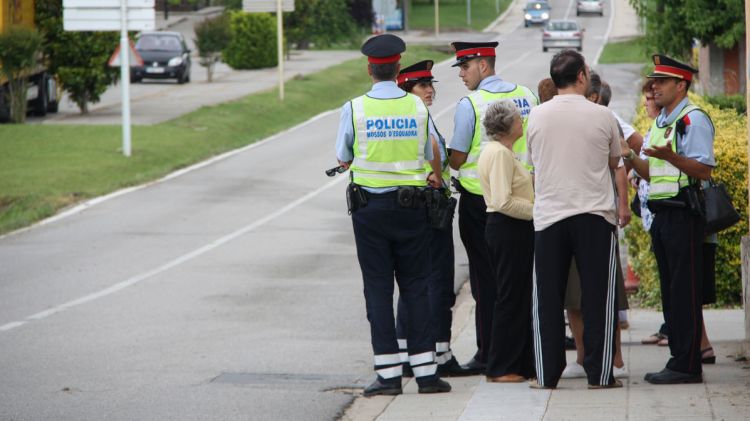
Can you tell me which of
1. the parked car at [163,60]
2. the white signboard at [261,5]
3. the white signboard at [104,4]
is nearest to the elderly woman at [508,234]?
the white signboard at [104,4]

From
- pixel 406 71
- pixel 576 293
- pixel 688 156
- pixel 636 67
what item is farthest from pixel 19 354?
pixel 636 67

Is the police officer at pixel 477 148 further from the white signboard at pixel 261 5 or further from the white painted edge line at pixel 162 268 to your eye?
the white signboard at pixel 261 5

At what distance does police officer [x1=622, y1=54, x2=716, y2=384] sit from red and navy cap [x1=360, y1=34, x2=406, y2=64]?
1.43 meters

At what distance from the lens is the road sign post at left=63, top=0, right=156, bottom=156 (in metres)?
25.2

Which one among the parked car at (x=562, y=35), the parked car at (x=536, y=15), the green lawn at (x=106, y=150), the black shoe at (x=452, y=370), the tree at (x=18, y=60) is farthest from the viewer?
the parked car at (x=536, y=15)

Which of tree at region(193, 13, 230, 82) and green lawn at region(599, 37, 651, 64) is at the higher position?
tree at region(193, 13, 230, 82)

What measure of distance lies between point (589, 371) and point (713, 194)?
51.2 inches

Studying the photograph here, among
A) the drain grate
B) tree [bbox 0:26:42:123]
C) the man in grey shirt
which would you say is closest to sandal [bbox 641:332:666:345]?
the man in grey shirt

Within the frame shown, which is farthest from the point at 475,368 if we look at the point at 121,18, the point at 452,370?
the point at 121,18

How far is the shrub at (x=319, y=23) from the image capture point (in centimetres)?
5991

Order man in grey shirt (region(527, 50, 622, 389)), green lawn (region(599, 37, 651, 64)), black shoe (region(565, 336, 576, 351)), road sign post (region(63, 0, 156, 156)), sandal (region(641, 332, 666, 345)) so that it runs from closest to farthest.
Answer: man in grey shirt (region(527, 50, 622, 389)) → black shoe (region(565, 336, 576, 351)) → sandal (region(641, 332, 666, 345)) → road sign post (region(63, 0, 156, 156)) → green lawn (region(599, 37, 651, 64))

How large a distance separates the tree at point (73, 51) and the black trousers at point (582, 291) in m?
25.5

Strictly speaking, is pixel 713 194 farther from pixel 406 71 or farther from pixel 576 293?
pixel 406 71

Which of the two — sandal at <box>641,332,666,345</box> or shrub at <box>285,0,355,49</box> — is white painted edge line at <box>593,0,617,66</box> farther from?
sandal at <box>641,332,666,345</box>
